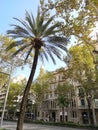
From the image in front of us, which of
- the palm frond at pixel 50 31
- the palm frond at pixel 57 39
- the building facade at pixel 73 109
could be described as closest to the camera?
the palm frond at pixel 57 39

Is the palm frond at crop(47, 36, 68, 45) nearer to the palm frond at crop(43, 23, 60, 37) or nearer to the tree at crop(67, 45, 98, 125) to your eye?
the palm frond at crop(43, 23, 60, 37)

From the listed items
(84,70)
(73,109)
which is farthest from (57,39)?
(73,109)

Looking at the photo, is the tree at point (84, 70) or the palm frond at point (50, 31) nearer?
the palm frond at point (50, 31)

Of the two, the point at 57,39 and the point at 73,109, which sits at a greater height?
the point at 57,39

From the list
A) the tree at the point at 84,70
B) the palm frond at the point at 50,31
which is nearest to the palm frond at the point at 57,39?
the palm frond at the point at 50,31

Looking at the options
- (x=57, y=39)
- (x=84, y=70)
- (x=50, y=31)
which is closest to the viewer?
(x=57, y=39)

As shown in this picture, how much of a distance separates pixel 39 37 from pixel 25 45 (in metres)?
1.70

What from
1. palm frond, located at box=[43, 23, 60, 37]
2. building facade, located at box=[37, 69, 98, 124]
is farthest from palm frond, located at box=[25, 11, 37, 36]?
building facade, located at box=[37, 69, 98, 124]

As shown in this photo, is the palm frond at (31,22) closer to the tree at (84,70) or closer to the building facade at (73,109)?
the tree at (84,70)

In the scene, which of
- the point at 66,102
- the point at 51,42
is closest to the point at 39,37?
the point at 51,42

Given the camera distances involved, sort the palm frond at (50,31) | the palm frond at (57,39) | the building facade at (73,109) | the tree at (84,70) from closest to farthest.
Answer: the palm frond at (57,39), the palm frond at (50,31), the tree at (84,70), the building facade at (73,109)

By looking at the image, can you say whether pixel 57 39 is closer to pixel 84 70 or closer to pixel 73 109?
pixel 84 70

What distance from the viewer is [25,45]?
66.9 ft

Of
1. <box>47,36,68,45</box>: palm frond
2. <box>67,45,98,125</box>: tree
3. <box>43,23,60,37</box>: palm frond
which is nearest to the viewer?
<box>47,36,68,45</box>: palm frond
